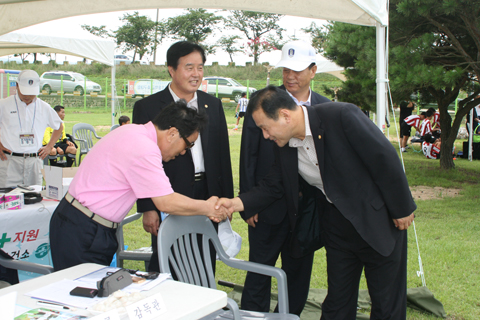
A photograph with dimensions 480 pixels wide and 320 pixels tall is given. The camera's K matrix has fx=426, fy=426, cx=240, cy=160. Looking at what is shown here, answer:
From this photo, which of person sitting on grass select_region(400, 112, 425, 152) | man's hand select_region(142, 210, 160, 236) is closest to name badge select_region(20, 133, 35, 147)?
man's hand select_region(142, 210, 160, 236)

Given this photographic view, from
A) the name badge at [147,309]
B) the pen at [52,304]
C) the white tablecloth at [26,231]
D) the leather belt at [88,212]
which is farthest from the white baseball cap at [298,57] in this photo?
the white tablecloth at [26,231]

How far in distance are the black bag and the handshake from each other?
1.23 ft

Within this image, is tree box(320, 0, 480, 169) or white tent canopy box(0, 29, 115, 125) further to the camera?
white tent canopy box(0, 29, 115, 125)

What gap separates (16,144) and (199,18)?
35.9 meters

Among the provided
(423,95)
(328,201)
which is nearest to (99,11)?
(328,201)

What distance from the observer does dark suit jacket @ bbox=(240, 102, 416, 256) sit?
6.68ft

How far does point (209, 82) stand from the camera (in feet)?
86.9

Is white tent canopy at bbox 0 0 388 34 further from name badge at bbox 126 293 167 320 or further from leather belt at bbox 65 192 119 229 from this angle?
name badge at bbox 126 293 167 320

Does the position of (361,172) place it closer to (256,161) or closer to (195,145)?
(256,161)

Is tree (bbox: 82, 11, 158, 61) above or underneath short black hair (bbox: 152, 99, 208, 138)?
above

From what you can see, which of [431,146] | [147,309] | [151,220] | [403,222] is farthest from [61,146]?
[431,146]

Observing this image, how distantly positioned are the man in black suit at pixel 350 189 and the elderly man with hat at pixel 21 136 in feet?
11.9

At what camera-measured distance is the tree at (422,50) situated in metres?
5.94

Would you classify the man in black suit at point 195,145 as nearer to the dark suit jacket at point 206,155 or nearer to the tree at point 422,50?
the dark suit jacket at point 206,155
